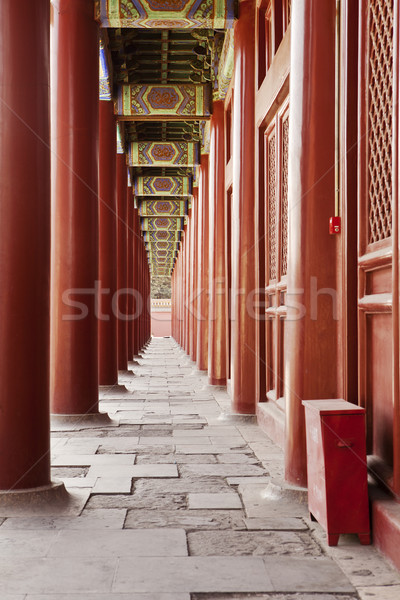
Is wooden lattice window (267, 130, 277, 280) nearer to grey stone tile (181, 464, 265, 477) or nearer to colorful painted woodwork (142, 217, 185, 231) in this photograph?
grey stone tile (181, 464, 265, 477)

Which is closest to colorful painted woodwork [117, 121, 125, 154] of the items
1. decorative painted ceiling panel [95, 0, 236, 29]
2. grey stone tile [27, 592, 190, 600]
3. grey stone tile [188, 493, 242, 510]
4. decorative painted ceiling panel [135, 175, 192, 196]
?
decorative painted ceiling panel [135, 175, 192, 196]

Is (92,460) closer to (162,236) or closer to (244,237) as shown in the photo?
(244,237)

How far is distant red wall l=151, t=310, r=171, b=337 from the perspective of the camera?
176ft

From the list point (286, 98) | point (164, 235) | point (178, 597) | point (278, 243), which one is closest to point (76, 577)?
point (178, 597)

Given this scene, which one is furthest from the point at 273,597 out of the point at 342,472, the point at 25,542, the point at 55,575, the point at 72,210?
the point at 72,210

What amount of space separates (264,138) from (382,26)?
12.7 feet

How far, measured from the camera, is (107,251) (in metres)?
10.6

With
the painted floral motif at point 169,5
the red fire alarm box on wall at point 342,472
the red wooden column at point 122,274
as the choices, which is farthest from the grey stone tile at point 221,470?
the red wooden column at point 122,274

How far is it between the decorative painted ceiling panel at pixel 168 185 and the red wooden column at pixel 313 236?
15.7 m

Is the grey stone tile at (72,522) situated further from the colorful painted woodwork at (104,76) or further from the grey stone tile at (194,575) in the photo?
the colorful painted woodwork at (104,76)

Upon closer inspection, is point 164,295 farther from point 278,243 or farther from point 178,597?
point 178,597

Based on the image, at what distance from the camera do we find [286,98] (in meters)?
6.43

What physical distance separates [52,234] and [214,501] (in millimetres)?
4078

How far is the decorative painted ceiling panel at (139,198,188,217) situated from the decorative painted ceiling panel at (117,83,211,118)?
35.9 ft
